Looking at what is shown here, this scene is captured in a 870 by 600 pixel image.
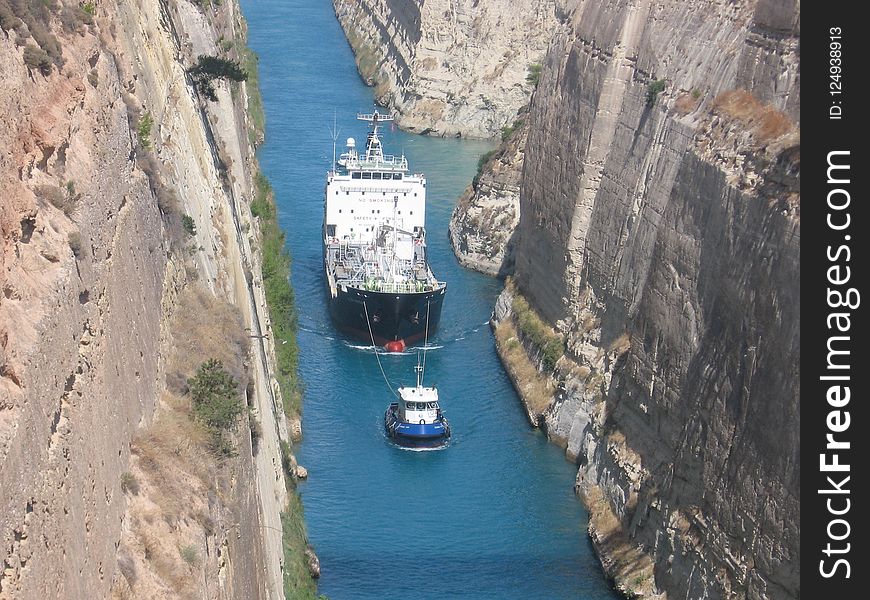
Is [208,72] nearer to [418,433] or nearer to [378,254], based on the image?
[418,433]

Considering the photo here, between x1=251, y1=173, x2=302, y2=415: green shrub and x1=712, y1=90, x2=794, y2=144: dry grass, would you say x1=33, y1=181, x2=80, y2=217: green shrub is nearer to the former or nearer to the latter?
x1=712, y1=90, x2=794, y2=144: dry grass

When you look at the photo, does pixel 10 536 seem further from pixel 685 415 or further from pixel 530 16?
pixel 530 16

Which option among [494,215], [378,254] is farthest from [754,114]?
[378,254]

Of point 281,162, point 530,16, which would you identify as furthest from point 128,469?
point 530,16

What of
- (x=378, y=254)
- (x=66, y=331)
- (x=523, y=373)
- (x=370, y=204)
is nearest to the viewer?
(x=66, y=331)

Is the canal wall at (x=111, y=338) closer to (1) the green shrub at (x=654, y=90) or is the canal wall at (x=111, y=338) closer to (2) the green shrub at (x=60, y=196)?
(2) the green shrub at (x=60, y=196)
